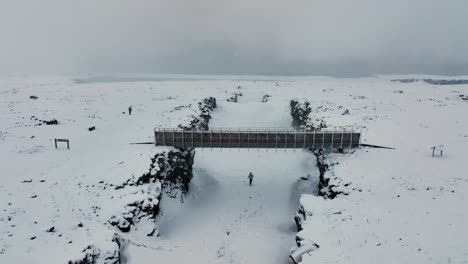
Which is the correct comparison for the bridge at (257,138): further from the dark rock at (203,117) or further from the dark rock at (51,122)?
the dark rock at (51,122)

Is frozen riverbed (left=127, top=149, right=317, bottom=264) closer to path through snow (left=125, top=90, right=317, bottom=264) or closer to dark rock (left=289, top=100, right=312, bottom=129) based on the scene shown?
path through snow (left=125, top=90, right=317, bottom=264)

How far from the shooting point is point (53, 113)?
5403cm

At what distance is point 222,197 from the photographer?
3856 centimetres

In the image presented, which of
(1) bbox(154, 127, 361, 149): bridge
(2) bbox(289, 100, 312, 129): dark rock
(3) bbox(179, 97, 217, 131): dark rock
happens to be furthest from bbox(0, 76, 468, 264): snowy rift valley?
(2) bbox(289, 100, 312, 129): dark rock

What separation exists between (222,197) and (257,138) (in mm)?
8396

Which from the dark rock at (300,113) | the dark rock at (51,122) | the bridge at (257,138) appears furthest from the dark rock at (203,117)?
the dark rock at (51,122)

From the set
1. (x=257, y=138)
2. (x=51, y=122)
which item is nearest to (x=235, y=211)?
(x=257, y=138)

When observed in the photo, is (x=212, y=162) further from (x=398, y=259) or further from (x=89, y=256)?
(x=398, y=259)

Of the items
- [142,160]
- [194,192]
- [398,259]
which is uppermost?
[142,160]

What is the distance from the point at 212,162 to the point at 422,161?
27.1m

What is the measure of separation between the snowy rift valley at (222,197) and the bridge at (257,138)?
1477 millimetres

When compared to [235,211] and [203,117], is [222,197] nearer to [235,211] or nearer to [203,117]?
[235,211]

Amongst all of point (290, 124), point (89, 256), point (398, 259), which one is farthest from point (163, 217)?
point (290, 124)

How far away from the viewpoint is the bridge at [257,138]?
127 ft
